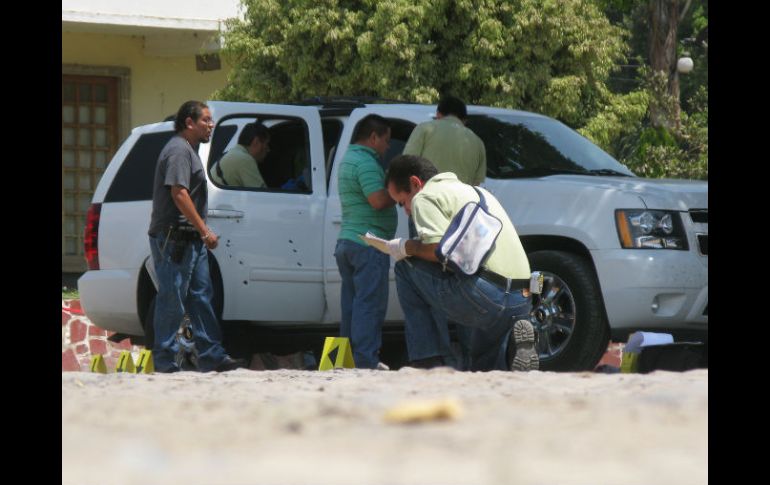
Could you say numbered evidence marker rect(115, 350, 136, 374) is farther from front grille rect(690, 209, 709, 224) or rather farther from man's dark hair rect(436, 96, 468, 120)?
front grille rect(690, 209, 709, 224)

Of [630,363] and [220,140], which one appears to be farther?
[220,140]

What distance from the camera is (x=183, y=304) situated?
27.8 feet

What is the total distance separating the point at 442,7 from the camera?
49.0 feet

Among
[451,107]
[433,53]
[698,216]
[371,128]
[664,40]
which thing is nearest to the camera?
[698,216]

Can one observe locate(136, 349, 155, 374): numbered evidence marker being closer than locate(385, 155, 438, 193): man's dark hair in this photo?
No

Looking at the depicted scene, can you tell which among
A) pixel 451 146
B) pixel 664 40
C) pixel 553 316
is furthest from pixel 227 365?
pixel 664 40

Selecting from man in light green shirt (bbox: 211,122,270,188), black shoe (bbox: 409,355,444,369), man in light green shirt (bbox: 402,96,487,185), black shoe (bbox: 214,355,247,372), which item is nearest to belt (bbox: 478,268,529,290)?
black shoe (bbox: 409,355,444,369)

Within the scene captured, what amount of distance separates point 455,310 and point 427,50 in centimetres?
796

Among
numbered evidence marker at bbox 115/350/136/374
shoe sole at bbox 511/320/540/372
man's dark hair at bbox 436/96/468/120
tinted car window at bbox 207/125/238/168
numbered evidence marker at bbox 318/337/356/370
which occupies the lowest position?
numbered evidence marker at bbox 115/350/136/374

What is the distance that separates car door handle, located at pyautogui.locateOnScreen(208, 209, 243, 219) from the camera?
349 inches

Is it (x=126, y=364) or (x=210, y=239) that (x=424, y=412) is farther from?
(x=126, y=364)

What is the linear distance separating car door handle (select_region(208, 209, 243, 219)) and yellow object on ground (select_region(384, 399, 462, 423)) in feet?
14.3
